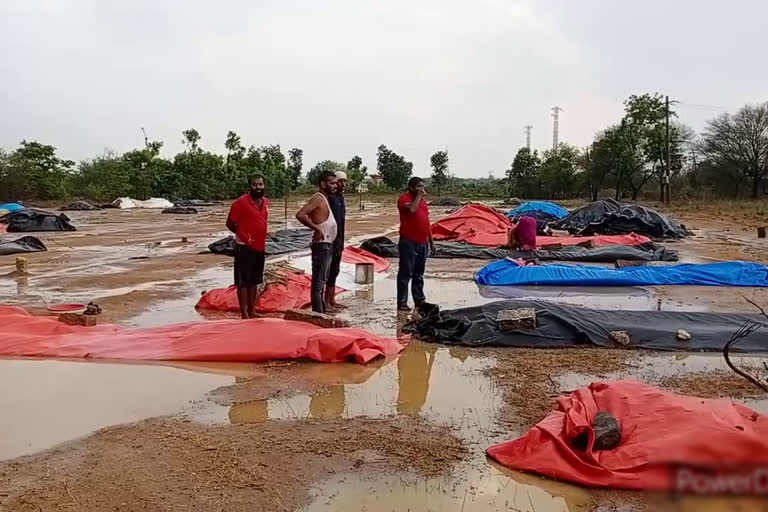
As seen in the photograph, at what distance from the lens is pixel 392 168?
6156 cm

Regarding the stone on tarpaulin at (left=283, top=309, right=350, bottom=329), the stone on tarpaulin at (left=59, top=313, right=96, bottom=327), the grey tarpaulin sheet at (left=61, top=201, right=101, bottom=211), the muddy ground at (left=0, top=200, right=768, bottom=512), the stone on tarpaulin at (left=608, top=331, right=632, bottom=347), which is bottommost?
the muddy ground at (left=0, top=200, right=768, bottom=512)

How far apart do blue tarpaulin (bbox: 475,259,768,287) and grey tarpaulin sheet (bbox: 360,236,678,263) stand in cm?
252

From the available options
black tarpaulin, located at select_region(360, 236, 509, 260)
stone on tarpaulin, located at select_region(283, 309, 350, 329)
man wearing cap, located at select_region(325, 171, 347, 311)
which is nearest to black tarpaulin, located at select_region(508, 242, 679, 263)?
black tarpaulin, located at select_region(360, 236, 509, 260)

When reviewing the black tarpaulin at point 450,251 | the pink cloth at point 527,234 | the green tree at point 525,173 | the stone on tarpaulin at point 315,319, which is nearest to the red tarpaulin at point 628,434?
the stone on tarpaulin at point 315,319

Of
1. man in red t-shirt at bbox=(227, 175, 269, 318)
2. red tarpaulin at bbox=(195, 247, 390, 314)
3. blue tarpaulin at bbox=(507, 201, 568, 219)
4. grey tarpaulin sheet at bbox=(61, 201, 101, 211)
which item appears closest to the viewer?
man in red t-shirt at bbox=(227, 175, 269, 318)

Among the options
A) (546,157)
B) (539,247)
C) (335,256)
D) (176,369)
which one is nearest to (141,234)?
(539,247)

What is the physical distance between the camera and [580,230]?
742 inches

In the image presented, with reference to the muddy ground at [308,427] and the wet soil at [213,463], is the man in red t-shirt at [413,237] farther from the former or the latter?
the wet soil at [213,463]

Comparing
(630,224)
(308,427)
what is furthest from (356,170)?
(308,427)

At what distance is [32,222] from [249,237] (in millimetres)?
16729

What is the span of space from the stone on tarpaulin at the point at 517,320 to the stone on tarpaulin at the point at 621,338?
26.7 inches

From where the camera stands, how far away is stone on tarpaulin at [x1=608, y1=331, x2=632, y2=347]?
19.7 feet

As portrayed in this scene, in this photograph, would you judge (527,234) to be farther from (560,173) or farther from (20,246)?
(560,173)

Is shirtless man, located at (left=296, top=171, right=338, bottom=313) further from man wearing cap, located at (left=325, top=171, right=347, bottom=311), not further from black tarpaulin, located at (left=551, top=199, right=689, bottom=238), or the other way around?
black tarpaulin, located at (left=551, top=199, right=689, bottom=238)
